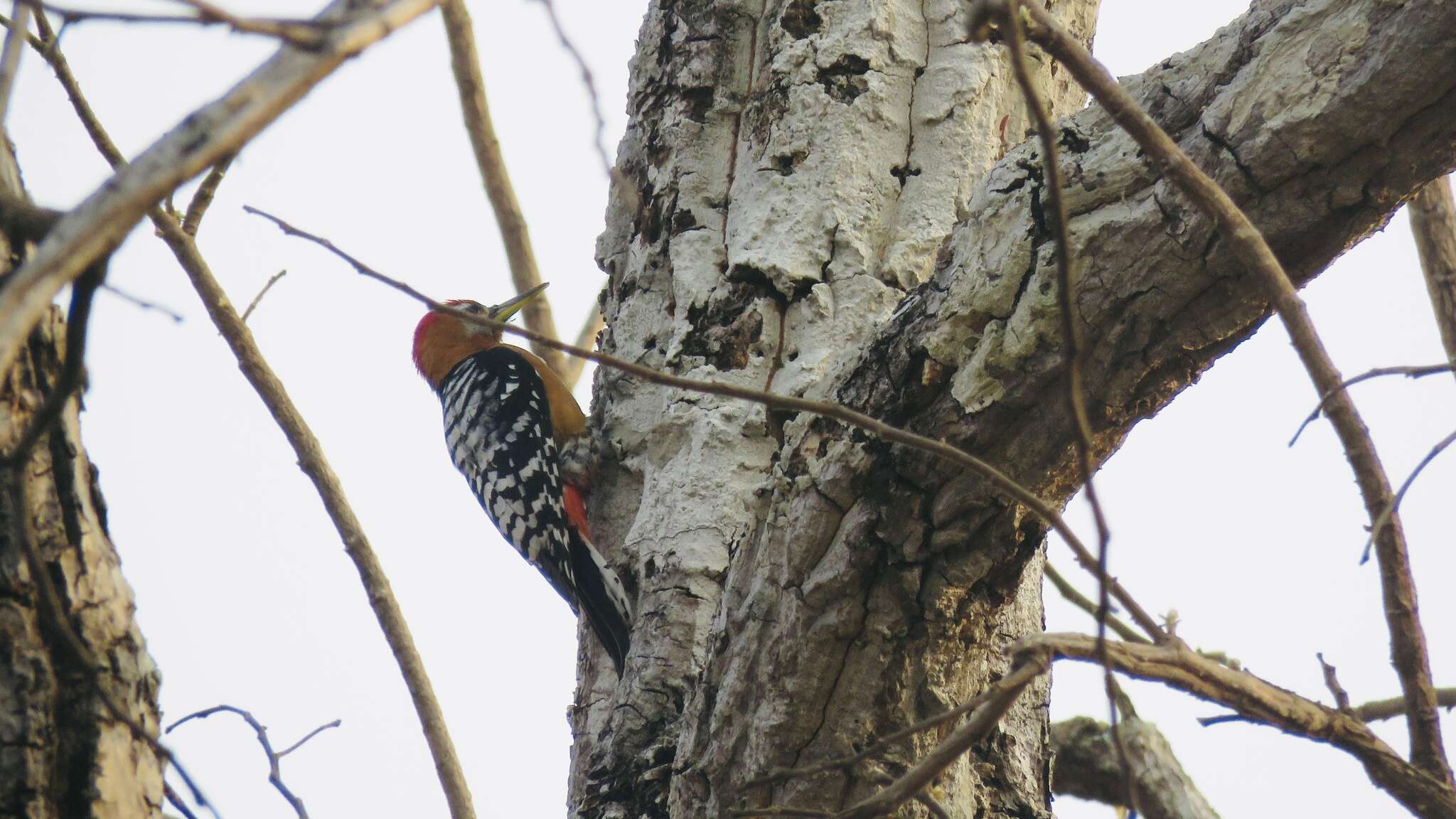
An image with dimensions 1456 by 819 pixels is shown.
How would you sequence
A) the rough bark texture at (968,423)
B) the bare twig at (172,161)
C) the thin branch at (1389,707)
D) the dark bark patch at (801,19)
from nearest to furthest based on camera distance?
the bare twig at (172,161), the rough bark texture at (968,423), the thin branch at (1389,707), the dark bark patch at (801,19)

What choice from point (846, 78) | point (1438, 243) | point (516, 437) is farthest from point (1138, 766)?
point (516, 437)

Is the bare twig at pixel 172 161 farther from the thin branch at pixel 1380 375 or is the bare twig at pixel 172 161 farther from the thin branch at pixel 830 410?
the thin branch at pixel 1380 375

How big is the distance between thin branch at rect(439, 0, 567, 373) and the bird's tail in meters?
1.31

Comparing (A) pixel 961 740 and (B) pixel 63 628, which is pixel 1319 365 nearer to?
(A) pixel 961 740

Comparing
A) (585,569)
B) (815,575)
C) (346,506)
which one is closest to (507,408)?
(585,569)

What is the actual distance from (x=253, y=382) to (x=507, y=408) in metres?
1.97

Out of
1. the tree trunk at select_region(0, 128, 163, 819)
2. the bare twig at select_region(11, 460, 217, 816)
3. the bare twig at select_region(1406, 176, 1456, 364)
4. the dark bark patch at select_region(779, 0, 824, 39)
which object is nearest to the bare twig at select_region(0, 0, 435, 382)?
the bare twig at select_region(11, 460, 217, 816)

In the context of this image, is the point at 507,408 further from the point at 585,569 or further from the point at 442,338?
the point at 585,569

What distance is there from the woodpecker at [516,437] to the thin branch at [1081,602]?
1.73m

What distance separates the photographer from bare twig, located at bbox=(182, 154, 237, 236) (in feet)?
8.41

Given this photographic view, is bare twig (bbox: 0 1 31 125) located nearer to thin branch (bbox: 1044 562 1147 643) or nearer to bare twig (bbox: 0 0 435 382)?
bare twig (bbox: 0 0 435 382)

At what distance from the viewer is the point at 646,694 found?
94.7 inches

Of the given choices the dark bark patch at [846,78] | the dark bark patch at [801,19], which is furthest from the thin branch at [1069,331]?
the dark bark patch at [801,19]

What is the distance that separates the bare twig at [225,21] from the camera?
94 centimetres
